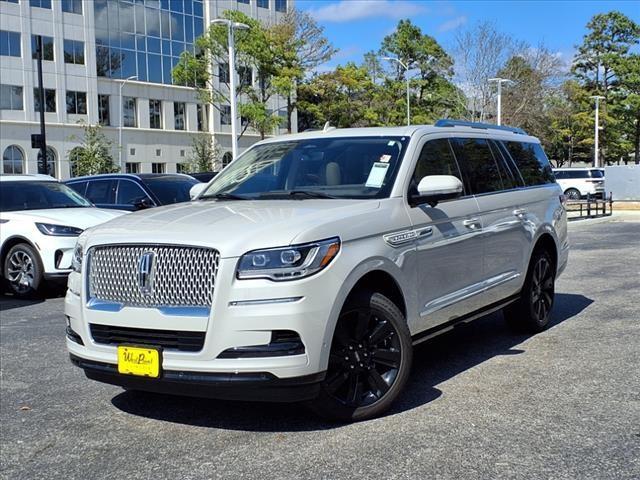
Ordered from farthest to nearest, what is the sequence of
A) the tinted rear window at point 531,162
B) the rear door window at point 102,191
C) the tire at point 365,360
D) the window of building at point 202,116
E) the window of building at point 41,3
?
1. the window of building at point 202,116
2. the window of building at point 41,3
3. the rear door window at point 102,191
4. the tinted rear window at point 531,162
5. the tire at point 365,360

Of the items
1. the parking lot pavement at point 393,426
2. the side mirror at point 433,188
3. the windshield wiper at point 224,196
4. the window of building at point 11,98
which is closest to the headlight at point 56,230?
the parking lot pavement at point 393,426

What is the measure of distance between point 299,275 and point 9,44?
48309 mm

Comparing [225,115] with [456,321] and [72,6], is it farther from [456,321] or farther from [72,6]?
[456,321]

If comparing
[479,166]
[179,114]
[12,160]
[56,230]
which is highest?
[179,114]

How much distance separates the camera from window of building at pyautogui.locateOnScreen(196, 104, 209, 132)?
58197mm

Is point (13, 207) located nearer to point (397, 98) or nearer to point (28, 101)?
point (28, 101)

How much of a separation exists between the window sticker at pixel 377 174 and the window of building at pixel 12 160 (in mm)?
45218

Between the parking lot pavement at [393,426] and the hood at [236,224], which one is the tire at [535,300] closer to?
the parking lot pavement at [393,426]

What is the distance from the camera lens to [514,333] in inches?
284

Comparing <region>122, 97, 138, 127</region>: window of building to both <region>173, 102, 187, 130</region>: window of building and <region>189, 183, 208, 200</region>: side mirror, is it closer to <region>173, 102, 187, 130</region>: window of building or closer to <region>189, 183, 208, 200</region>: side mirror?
<region>173, 102, 187, 130</region>: window of building

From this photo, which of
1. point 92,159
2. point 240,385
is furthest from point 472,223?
point 92,159

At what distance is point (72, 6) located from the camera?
49344 mm

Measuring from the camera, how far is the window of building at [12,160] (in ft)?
151

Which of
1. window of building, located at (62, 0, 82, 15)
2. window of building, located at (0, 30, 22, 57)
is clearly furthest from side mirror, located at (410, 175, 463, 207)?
window of building, located at (62, 0, 82, 15)
